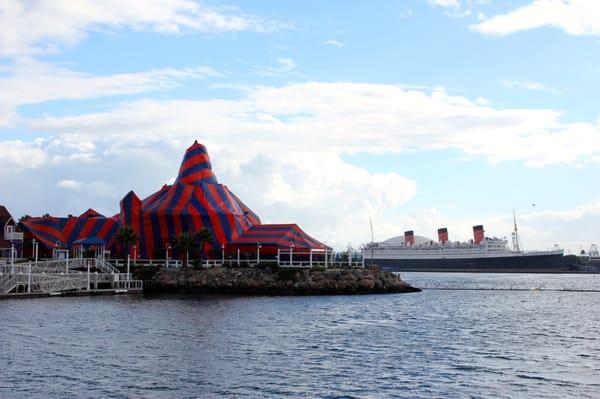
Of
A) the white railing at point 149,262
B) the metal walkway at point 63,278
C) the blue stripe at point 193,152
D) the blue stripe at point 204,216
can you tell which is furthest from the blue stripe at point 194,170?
the metal walkway at point 63,278

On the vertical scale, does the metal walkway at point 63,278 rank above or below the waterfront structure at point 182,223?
below

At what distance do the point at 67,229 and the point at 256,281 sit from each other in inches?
1704

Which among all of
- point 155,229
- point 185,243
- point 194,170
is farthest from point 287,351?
point 194,170

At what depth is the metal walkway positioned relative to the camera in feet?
265

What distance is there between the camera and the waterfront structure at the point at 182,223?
111 metres

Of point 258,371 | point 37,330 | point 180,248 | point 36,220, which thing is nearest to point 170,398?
point 258,371

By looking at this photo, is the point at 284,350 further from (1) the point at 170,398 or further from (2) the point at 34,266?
(2) the point at 34,266

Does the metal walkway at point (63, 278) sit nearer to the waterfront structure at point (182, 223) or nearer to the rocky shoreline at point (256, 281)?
the rocky shoreline at point (256, 281)

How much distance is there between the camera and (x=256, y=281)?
95562 mm

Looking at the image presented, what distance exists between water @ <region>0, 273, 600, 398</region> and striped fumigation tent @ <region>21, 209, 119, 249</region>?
44.6 meters

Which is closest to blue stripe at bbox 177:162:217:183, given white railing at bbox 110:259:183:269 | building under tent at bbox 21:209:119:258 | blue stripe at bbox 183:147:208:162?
blue stripe at bbox 183:147:208:162

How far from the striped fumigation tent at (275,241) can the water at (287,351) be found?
32.5 meters

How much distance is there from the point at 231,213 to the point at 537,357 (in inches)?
2956

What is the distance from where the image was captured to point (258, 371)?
125 feet
